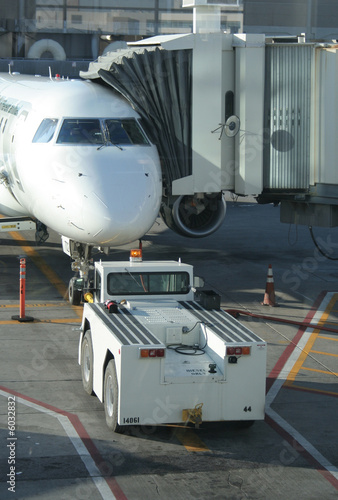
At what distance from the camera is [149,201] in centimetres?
1780

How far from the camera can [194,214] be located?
23453 mm

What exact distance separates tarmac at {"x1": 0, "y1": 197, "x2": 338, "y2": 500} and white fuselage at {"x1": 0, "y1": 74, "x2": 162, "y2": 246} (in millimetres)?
2358

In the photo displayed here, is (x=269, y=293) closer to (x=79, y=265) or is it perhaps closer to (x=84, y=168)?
(x=79, y=265)

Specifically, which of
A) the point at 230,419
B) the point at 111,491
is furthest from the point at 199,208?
the point at 111,491

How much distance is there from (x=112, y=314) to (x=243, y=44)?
8.50 metres

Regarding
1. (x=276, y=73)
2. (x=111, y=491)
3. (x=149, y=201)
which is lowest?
(x=111, y=491)

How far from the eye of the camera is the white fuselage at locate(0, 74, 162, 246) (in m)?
17.4

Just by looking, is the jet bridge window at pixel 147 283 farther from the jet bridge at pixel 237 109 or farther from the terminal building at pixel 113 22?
the terminal building at pixel 113 22

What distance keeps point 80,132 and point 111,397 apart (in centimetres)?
782

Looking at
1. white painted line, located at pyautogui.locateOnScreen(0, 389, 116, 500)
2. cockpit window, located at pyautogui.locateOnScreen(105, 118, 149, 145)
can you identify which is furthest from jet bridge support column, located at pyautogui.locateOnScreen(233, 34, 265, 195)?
white painted line, located at pyautogui.locateOnScreen(0, 389, 116, 500)

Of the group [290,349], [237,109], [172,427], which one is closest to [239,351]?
[172,427]

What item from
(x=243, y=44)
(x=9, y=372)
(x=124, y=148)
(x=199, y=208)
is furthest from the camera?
(x=199, y=208)

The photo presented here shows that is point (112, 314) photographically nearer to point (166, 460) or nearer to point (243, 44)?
point (166, 460)

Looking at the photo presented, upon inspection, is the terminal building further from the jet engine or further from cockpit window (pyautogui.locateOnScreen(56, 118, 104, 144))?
cockpit window (pyautogui.locateOnScreen(56, 118, 104, 144))
